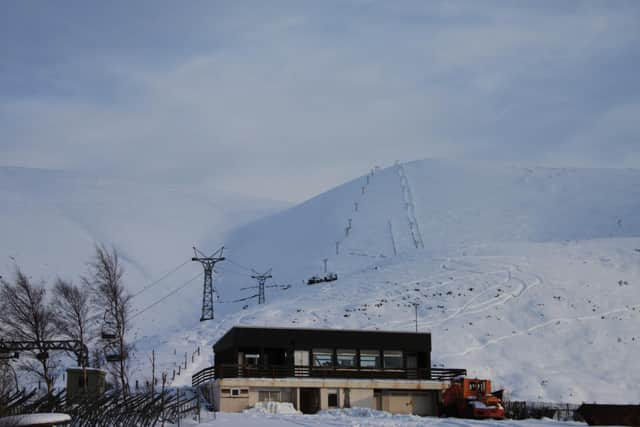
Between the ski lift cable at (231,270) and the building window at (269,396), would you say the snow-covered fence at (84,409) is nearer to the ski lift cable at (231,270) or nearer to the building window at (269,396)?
the building window at (269,396)

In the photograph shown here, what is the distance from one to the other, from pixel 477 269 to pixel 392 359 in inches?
1139

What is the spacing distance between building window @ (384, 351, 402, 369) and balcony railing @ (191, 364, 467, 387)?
310 millimetres

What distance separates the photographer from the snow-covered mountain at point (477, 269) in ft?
179

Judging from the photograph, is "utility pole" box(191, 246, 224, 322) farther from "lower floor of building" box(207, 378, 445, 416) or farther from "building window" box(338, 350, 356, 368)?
"lower floor of building" box(207, 378, 445, 416)

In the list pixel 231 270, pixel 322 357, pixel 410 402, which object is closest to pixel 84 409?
pixel 322 357

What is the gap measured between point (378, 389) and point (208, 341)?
847 inches

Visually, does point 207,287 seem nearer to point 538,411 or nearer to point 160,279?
point 160,279

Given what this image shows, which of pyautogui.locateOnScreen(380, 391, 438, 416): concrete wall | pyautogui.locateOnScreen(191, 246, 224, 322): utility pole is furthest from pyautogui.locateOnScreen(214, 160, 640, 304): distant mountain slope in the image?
pyautogui.locateOnScreen(380, 391, 438, 416): concrete wall

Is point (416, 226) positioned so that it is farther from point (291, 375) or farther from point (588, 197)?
point (291, 375)

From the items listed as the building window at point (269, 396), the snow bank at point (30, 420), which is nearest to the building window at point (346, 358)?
the building window at point (269, 396)

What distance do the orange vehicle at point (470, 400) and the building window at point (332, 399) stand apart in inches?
201

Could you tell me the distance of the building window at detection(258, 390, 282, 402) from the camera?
42.1 m

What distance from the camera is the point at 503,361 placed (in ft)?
175

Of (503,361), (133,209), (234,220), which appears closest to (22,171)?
(133,209)
